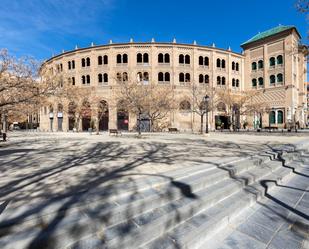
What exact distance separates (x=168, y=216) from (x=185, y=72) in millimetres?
35045

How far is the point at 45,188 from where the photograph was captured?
160 inches

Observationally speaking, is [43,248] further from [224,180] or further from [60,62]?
[60,62]

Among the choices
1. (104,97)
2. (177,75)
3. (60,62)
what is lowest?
(104,97)

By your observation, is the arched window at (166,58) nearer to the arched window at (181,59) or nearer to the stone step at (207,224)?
the arched window at (181,59)

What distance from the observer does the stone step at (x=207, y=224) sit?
255 centimetres

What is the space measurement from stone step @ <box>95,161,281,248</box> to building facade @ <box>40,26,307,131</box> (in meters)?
30.0

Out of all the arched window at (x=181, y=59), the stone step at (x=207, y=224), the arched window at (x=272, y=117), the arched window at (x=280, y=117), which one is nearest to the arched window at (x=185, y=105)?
the arched window at (x=181, y=59)

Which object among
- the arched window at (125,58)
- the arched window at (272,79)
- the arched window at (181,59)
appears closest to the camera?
the arched window at (125,58)

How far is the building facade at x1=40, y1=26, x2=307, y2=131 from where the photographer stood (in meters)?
34.8

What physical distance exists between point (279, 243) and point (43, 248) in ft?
10.1

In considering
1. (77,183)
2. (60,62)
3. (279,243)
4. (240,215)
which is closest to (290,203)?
(240,215)

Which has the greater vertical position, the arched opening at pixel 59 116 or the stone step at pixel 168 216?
Result: the arched opening at pixel 59 116

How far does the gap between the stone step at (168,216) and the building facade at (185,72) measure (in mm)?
30015

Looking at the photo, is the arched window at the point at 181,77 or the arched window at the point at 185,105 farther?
the arched window at the point at 181,77
